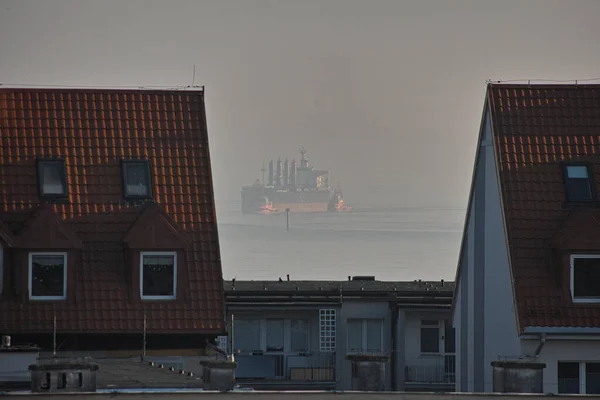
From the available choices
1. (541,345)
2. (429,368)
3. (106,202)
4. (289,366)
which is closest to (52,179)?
(106,202)

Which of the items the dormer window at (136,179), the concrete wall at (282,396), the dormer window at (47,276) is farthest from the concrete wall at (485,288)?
the concrete wall at (282,396)

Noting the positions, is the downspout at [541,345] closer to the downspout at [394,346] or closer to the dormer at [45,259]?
the dormer at [45,259]

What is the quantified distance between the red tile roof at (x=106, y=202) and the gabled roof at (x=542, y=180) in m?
7.40

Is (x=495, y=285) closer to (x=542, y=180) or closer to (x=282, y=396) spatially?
(x=542, y=180)

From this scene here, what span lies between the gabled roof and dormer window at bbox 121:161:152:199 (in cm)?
884

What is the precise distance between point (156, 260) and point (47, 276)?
263cm

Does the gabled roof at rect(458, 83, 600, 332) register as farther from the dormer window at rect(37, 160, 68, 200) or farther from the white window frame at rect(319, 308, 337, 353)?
the white window frame at rect(319, 308, 337, 353)

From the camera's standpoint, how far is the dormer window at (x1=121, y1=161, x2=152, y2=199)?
5216 cm

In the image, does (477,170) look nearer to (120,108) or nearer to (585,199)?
(585,199)

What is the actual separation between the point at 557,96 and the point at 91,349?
46.8 ft

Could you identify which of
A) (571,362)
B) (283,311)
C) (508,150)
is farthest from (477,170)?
(283,311)

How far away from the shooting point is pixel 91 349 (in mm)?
49531

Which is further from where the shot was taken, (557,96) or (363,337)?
(363,337)

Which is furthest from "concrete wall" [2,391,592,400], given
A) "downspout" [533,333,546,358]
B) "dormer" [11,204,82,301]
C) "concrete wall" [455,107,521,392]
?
"dormer" [11,204,82,301]
